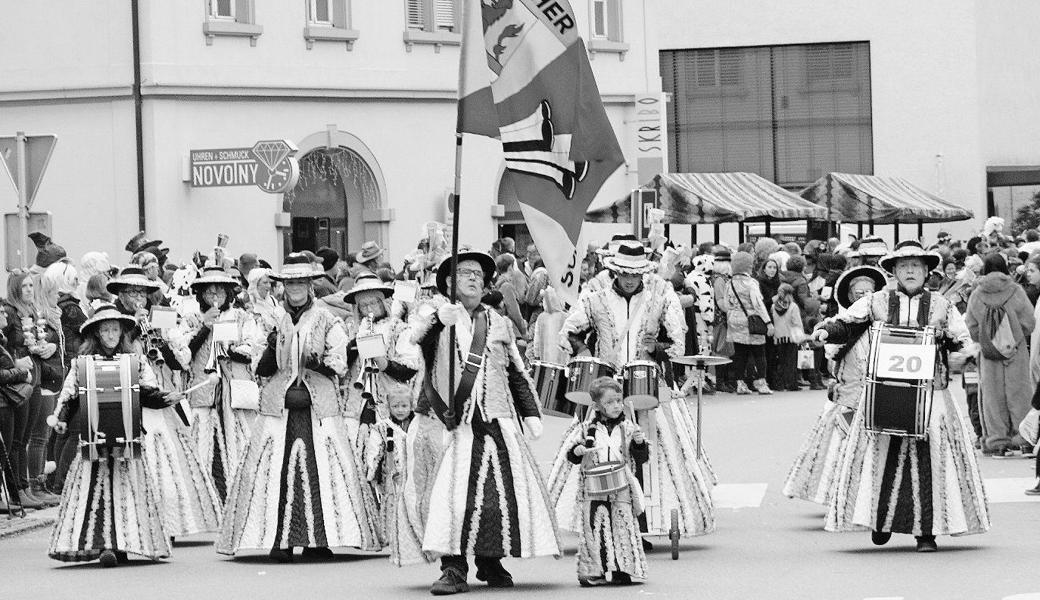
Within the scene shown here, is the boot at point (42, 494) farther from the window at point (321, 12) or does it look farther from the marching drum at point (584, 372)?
the window at point (321, 12)

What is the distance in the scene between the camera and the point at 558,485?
40.8 ft

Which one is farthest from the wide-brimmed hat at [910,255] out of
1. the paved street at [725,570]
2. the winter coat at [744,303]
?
the winter coat at [744,303]

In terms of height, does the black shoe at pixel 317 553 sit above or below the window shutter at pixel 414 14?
below

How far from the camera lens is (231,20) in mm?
28875

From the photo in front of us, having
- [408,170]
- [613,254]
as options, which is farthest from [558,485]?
[408,170]

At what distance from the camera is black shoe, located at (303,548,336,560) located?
1259cm

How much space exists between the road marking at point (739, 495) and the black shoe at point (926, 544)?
8.44 feet

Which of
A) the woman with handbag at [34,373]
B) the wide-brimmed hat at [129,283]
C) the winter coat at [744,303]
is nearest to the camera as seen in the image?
the wide-brimmed hat at [129,283]

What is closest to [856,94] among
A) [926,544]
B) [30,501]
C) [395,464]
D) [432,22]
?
[432,22]

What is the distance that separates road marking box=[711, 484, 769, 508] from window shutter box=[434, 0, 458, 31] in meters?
16.5

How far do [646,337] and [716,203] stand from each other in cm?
1853

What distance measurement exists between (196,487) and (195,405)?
1060 millimetres

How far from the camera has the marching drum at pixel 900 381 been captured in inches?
476

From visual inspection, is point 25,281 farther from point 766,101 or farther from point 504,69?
point 766,101
